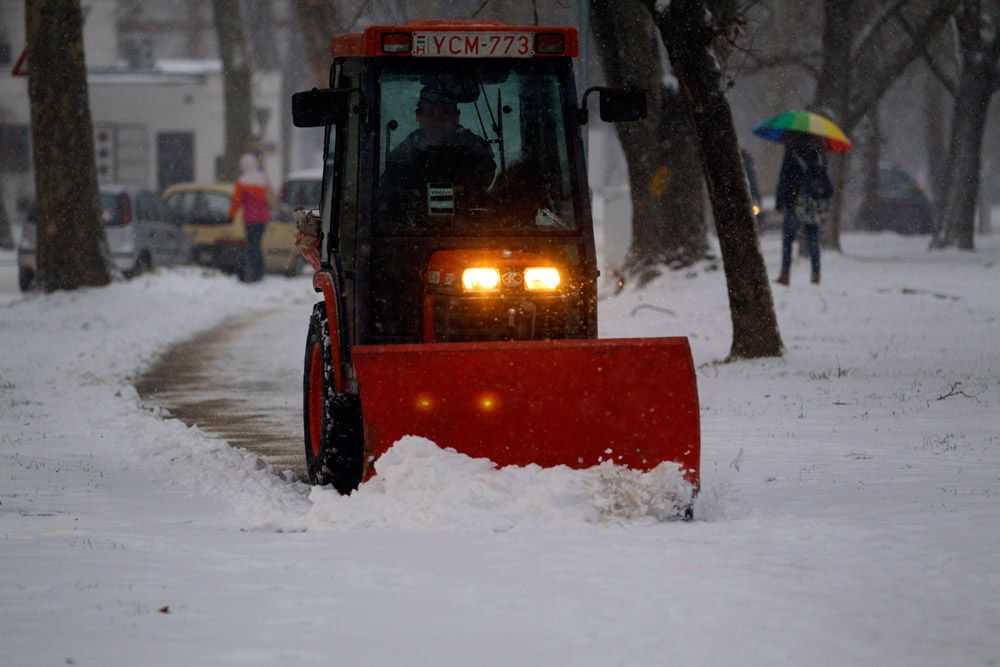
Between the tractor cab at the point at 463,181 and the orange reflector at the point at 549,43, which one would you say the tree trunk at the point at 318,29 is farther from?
the orange reflector at the point at 549,43

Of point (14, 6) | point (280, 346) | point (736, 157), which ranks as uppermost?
point (14, 6)

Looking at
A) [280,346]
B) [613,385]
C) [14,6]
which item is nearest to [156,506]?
[613,385]

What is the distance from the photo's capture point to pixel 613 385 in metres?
6.55

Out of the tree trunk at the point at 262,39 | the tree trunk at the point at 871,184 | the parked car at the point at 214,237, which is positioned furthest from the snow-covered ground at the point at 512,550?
the tree trunk at the point at 262,39

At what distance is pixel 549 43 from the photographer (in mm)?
7344

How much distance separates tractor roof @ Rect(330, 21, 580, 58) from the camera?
7301mm

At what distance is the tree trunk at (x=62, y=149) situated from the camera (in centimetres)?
1847

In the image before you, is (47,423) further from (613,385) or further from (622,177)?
(622,177)

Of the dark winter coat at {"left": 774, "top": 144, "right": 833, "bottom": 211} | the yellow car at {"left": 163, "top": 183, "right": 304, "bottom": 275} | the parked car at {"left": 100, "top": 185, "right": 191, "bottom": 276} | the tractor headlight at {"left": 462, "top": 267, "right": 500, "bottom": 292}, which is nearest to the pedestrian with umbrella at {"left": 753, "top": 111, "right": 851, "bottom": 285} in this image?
the dark winter coat at {"left": 774, "top": 144, "right": 833, "bottom": 211}

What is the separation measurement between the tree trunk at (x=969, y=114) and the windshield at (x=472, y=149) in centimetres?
2050

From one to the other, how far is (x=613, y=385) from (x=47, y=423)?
4.69 meters

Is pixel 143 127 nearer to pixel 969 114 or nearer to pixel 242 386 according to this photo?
pixel 969 114

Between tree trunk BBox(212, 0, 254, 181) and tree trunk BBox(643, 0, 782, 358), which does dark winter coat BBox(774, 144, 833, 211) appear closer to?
tree trunk BBox(643, 0, 782, 358)

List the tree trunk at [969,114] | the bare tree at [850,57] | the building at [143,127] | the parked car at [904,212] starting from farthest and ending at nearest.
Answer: the building at [143,127], the parked car at [904,212], the tree trunk at [969,114], the bare tree at [850,57]
